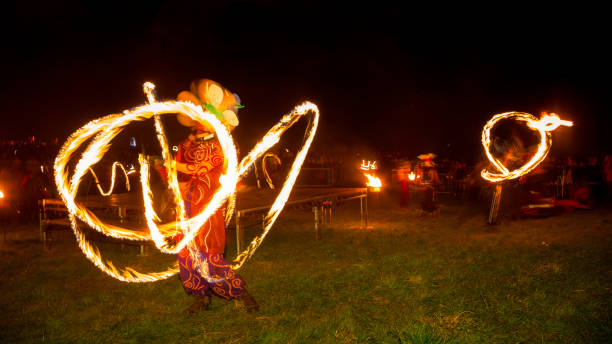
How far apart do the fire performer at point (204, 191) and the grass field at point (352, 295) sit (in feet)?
1.24

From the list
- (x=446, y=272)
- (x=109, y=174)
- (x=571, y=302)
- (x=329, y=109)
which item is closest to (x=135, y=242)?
(x=446, y=272)

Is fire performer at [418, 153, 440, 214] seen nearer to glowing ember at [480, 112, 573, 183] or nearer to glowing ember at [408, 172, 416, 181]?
glowing ember at [408, 172, 416, 181]

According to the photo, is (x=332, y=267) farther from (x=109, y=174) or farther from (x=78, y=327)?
(x=109, y=174)

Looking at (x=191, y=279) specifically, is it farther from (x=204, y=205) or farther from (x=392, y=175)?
(x=392, y=175)

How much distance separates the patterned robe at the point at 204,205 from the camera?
4.20 meters

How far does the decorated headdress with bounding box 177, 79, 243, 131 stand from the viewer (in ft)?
13.9

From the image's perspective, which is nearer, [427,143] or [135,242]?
[135,242]

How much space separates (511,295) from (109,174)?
594 inches

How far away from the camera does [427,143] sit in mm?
34969

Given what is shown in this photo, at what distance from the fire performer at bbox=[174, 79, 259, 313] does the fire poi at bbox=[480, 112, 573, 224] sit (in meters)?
6.95

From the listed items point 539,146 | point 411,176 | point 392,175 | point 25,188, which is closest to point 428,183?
point 411,176

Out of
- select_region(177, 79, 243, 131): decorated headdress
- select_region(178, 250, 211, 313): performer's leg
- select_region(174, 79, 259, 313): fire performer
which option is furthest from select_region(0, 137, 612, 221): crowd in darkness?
select_region(177, 79, 243, 131): decorated headdress

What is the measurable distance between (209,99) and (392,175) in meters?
19.9

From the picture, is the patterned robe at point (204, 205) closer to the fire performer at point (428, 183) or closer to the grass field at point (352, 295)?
the grass field at point (352, 295)
